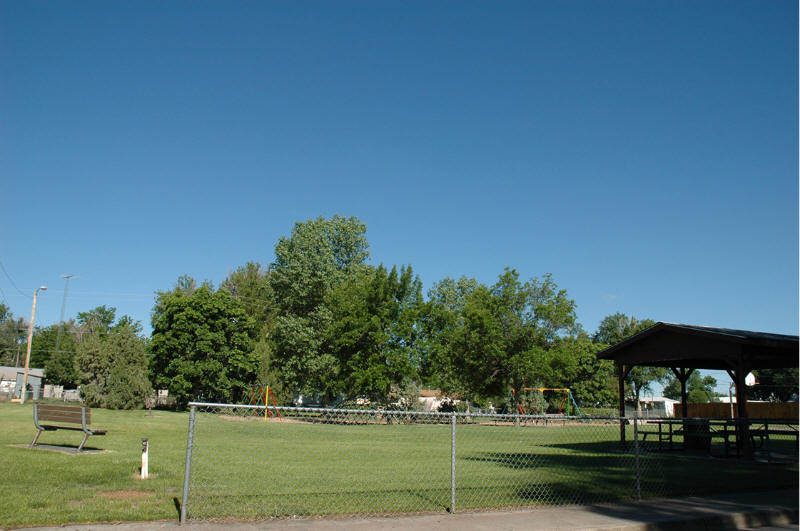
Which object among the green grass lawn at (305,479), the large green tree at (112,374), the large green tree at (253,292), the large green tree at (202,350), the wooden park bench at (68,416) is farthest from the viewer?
the large green tree at (253,292)

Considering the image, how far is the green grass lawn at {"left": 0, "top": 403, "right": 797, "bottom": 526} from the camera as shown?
287 inches

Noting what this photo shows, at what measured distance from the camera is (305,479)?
10234mm

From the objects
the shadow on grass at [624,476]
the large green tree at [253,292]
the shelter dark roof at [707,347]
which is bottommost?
the shadow on grass at [624,476]

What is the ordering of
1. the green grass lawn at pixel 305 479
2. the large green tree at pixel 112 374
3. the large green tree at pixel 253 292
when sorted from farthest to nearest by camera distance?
the large green tree at pixel 253 292 < the large green tree at pixel 112 374 < the green grass lawn at pixel 305 479

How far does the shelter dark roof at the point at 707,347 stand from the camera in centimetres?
1633

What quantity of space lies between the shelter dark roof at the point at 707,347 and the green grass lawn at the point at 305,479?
3.21m

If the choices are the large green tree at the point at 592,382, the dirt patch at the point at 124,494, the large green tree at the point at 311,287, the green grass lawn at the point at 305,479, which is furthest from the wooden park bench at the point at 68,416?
the large green tree at the point at 592,382

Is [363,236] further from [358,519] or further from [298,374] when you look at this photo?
[358,519]

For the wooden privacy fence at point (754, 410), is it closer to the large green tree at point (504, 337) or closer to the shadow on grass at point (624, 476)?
the large green tree at point (504, 337)

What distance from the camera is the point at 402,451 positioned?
17.2 metres

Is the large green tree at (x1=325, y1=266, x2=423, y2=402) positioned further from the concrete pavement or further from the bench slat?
the concrete pavement

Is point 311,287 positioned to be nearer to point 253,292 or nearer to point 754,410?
point 253,292

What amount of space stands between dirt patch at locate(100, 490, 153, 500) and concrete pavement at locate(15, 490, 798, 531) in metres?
A: 1.64

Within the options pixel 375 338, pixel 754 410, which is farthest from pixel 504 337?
pixel 754 410
